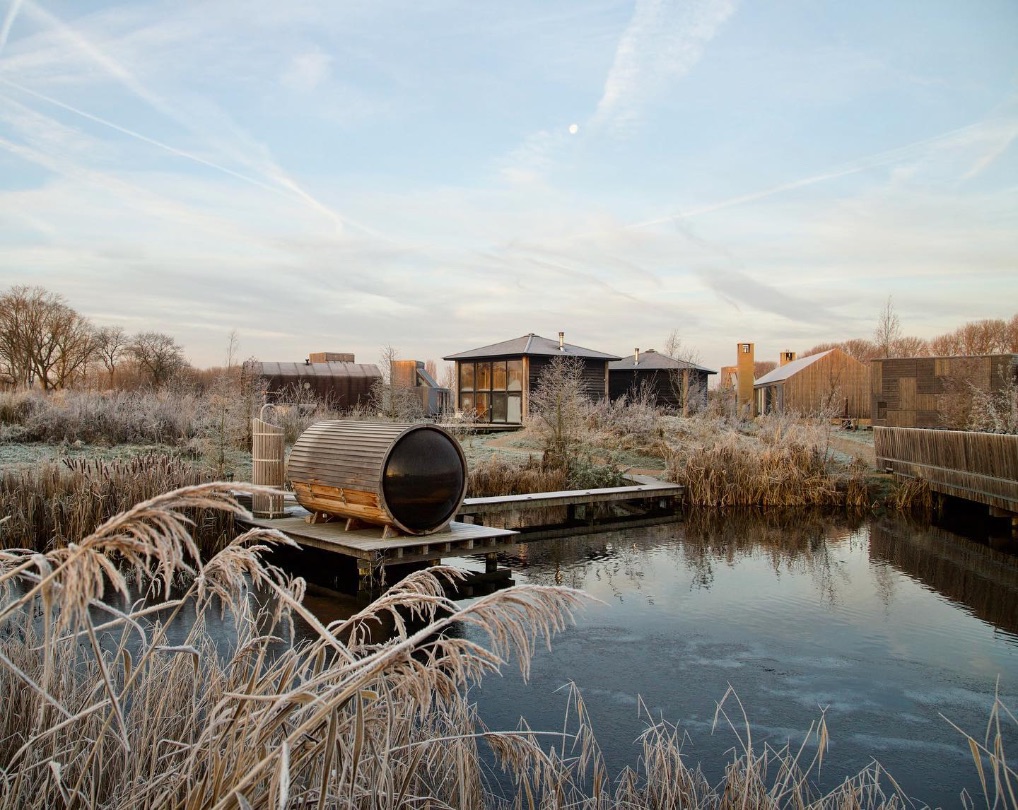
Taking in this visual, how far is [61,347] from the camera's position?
33.8 meters

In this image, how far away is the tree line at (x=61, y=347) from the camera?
3212 centimetres

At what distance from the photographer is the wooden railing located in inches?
470

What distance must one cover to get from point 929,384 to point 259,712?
85.7 feet

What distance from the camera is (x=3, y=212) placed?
1157 cm

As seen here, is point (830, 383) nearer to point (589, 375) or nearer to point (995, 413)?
point (589, 375)

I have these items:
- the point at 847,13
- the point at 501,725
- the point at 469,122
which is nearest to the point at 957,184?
the point at 847,13

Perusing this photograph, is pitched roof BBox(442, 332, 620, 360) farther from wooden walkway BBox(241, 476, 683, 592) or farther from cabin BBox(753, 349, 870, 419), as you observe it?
wooden walkway BBox(241, 476, 683, 592)

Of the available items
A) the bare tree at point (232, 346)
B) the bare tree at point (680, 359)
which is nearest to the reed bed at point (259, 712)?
the bare tree at point (232, 346)

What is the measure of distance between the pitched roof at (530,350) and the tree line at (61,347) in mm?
14208

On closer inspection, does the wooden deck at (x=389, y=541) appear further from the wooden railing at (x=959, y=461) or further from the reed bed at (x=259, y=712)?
the wooden railing at (x=959, y=461)

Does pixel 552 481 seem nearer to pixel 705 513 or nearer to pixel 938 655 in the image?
pixel 705 513

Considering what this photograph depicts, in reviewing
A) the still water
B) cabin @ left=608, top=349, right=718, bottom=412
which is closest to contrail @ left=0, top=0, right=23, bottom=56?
the still water

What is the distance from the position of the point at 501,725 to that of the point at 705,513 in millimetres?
10103

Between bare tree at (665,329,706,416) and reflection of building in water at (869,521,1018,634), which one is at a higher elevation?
bare tree at (665,329,706,416)
